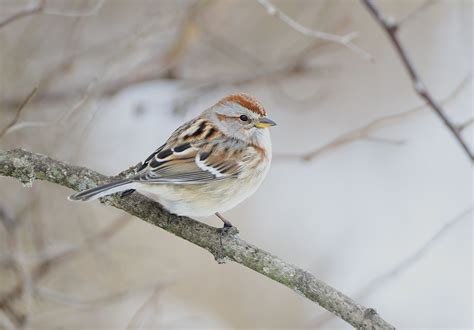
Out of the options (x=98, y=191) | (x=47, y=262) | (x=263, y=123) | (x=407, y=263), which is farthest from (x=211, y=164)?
(x=47, y=262)

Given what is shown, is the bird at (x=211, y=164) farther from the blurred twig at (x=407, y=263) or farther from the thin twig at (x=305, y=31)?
the blurred twig at (x=407, y=263)

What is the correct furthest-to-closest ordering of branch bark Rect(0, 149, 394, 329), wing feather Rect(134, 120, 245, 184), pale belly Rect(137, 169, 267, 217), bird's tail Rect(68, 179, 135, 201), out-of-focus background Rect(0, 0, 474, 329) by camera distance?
out-of-focus background Rect(0, 0, 474, 329) < wing feather Rect(134, 120, 245, 184) < pale belly Rect(137, 169, 267, 217) < bird's tail Rect(68, 179, 135, 201) < branch bark Rect(0, 149, 394, 329)

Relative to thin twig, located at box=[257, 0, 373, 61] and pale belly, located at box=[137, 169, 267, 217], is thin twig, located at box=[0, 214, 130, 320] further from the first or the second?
thin twig, located at box=[257, 0, 373, 61]

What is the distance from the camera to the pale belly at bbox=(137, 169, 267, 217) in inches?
126

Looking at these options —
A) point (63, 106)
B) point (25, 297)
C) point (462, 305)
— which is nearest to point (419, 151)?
point (462, 305)

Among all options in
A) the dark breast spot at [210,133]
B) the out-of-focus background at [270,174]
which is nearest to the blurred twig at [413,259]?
the out-of-focus background at [270,174]

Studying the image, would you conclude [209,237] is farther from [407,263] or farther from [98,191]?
[407,263]

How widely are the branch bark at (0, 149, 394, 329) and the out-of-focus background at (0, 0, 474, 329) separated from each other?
0.24 meters

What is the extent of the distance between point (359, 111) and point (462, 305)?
3.22m

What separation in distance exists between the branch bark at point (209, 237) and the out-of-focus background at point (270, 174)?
0.79 ft

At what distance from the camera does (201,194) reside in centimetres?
340

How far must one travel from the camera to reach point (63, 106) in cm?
537

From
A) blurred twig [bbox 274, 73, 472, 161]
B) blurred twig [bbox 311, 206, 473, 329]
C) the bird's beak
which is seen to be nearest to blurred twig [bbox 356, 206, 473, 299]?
blurred twig [bbox 311, 206, 473, 329]

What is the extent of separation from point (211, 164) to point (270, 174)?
Result: 14.2ft
